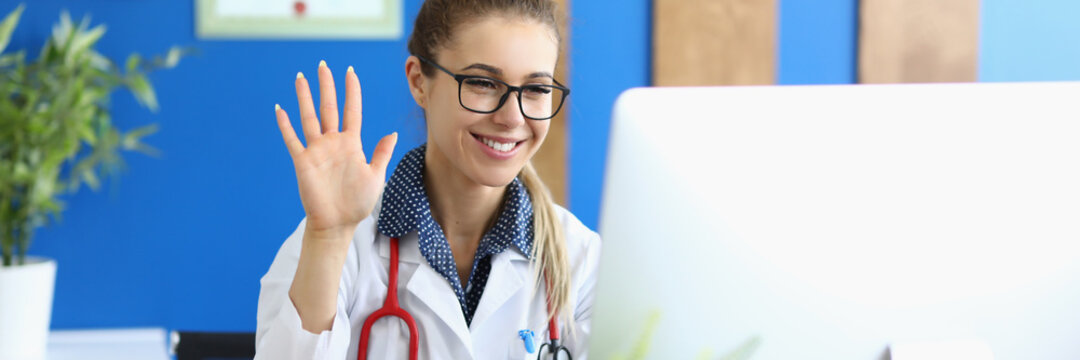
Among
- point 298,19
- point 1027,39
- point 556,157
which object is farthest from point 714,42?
point 298,19


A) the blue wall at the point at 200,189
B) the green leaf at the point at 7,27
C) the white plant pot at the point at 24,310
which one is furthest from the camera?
the blue wall at the point at 200,189

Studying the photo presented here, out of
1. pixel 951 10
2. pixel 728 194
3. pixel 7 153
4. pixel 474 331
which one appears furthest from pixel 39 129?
pixel 951 10

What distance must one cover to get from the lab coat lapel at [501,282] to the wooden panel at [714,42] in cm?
117

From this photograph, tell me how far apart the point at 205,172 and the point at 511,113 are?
1.33 m

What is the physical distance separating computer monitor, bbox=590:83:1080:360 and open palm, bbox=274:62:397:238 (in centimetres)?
44

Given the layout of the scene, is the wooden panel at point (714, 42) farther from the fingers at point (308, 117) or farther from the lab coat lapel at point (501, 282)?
the fingers at point (308, 117)

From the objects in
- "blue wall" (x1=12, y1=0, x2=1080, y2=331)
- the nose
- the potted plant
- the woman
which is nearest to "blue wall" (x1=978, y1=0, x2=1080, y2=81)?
"blue wall" (x1=12, y1=0, x2=1080, y2=331)

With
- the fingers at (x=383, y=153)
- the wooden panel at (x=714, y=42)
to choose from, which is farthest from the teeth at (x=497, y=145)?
the wooden panel at (x=714, y=42)

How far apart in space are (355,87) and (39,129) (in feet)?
4.09

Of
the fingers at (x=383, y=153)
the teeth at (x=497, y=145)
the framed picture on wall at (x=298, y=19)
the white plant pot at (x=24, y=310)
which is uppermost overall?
the framed picture on wall at (x=298, y=19)

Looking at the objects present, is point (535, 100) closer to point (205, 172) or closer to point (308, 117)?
point (308, 117)

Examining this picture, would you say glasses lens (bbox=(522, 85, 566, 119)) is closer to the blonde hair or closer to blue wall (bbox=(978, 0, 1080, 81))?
the blonde hair

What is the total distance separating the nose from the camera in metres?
1.12

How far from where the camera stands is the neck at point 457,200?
123 cm
